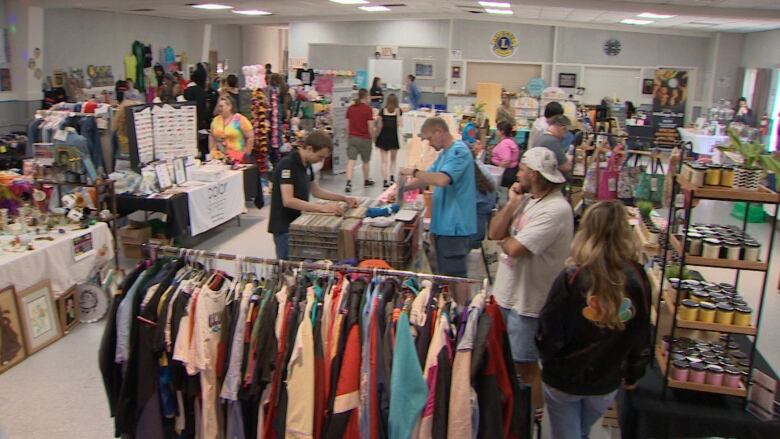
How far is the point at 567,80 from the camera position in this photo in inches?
689

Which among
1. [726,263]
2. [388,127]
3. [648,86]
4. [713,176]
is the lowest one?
[726,263]

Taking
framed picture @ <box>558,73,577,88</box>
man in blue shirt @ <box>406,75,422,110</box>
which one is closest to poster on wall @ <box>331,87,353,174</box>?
man in blue shirt @ <box>406,75,422,110</box>

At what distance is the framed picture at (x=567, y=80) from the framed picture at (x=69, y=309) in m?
14.9

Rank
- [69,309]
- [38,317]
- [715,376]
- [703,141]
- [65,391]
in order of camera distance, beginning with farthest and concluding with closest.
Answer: [703,141] < [69,309] < [38,317] < [65,391] < [715,376]

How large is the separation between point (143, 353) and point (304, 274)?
0.81 meters

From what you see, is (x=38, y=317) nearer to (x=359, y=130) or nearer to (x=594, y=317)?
(x=594, y=317)

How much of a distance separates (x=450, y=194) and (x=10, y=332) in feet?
10.4

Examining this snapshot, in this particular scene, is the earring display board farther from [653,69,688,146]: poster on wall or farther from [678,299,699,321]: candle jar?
[653,69,688,146]: poster on wall

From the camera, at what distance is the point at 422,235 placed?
5.40 m

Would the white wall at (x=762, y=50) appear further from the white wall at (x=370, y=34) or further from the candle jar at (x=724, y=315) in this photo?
the candle jar at (x=724, y=315)

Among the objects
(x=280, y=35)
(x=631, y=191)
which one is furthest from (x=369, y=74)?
(x=631, y=191)

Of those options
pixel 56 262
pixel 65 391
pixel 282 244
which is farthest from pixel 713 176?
pixel 56 262

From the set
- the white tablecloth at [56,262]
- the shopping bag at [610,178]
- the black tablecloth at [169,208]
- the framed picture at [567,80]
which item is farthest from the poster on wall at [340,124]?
the framed picture at [567,80]

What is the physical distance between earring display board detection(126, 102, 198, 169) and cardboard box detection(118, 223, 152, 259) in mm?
734
